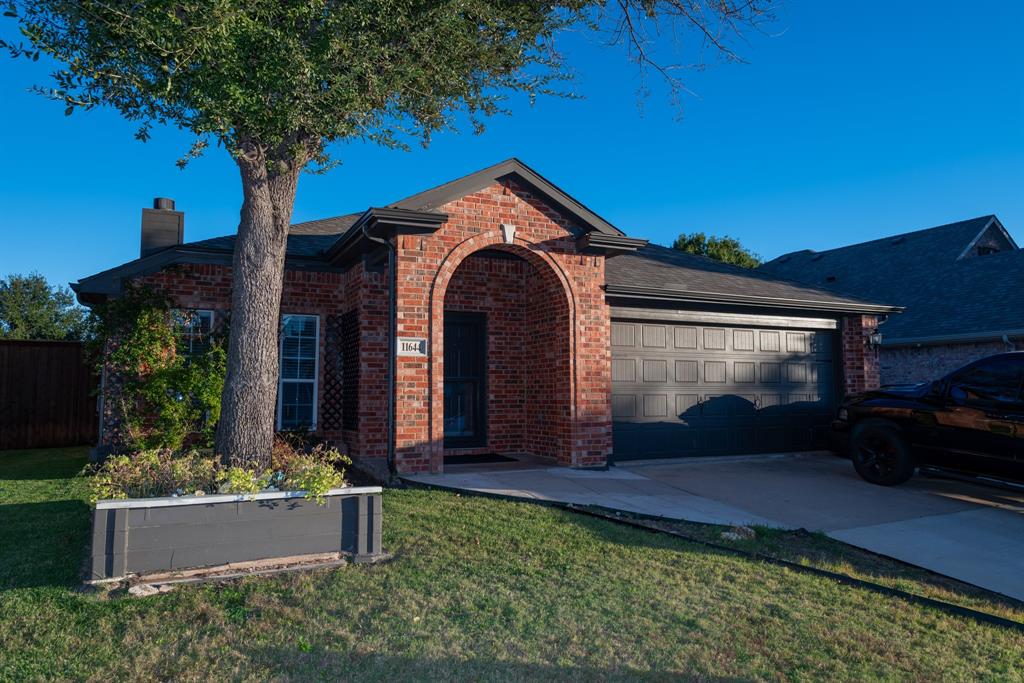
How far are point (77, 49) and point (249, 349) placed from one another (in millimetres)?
3037

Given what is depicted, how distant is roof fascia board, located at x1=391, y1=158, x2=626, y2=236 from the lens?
29.2 feet

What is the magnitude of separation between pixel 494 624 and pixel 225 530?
216cm

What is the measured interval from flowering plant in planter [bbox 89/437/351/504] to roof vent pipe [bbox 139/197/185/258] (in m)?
6.96

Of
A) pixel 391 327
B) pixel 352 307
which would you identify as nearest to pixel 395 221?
pixel 391 327

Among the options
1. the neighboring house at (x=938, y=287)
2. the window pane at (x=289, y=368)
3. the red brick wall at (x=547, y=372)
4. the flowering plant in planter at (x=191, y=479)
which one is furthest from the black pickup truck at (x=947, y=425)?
the window pane at (x=289, y=368)

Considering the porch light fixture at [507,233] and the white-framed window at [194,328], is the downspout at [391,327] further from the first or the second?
the white-framed window at [194,328]

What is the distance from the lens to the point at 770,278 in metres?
13.6

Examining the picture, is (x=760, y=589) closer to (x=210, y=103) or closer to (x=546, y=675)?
(x=546, y=675)

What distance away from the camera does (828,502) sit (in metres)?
7.86

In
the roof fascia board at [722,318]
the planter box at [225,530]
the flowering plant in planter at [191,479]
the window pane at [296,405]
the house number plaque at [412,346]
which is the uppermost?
the roof fascia board at [722,318]

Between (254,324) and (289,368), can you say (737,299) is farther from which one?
(254,324)

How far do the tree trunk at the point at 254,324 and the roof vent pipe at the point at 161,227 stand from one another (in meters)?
5.68

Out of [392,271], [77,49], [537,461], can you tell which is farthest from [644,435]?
[77,49]

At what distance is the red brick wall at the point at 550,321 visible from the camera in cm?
871
